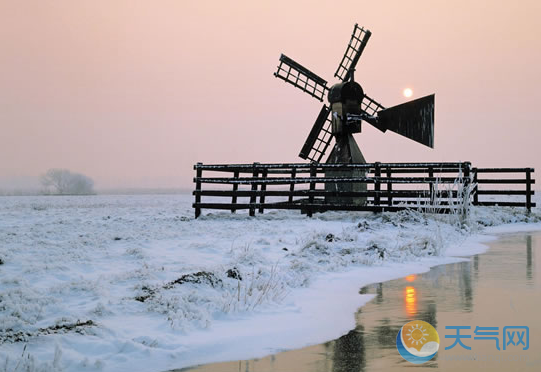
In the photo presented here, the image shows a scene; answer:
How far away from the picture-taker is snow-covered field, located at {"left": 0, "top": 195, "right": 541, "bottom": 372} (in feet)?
13.5

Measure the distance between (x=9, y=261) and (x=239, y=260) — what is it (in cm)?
348

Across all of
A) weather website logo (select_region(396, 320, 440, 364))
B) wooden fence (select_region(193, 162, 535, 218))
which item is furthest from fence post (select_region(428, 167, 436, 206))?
weather website logo (select_region(396, 320, 440, 364))

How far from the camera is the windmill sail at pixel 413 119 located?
1864 centimetres

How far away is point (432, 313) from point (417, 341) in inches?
38.7

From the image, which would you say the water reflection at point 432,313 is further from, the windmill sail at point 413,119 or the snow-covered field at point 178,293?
the windmill sail at point 413,119

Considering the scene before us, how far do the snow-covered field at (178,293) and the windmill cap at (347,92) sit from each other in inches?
375

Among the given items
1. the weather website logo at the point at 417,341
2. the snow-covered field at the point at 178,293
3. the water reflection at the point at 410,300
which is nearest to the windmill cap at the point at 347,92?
the snow-covered field at the point at 178,293

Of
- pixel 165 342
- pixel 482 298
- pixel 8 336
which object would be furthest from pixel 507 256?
pixel 8 336

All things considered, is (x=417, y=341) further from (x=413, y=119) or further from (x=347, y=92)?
(x=347, y=92)

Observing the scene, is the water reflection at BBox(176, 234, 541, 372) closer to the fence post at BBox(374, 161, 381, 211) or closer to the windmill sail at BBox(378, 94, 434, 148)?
the fence post at BBox(374, 161, 381, 211)

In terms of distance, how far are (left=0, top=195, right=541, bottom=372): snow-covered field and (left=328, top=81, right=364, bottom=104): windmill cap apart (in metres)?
9.51

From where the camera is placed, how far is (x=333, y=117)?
20406 millimetres

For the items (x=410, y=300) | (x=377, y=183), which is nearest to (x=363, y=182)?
(x=377, y=183)

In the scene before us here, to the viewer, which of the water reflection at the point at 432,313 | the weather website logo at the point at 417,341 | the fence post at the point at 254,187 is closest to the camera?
the water reflection at the point at 432,313
